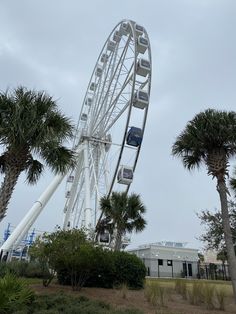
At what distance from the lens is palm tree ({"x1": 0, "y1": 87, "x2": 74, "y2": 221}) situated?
11609mm

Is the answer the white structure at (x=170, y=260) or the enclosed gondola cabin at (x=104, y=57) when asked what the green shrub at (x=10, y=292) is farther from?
the white structure at (x=170, y=260)

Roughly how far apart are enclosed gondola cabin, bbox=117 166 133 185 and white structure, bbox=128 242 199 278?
2174 centimetres

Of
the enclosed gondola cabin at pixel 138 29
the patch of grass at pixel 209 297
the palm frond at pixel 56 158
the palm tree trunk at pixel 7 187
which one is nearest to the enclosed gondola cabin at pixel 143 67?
the enclosed gondola cabin at pixel 138 29

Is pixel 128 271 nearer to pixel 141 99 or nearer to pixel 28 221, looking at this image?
pixel 28 221

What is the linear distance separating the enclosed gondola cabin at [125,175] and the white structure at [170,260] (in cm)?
2174

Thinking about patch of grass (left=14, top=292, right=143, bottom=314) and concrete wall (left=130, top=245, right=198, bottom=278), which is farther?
concrete wall (left=130, top=245, right=198, bottom=278)

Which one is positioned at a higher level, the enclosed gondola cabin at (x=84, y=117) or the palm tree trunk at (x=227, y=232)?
the enclosed gondola cabin at (x=84, y=117)

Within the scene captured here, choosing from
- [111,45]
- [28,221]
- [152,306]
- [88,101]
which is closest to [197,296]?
[152,306]

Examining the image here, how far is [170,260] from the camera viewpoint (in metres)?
50.5

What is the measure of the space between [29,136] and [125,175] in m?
16.1

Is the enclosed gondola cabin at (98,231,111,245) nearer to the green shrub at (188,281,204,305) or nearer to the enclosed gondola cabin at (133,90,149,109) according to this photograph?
the enclosed gondola cabin at (133,90,149,109)

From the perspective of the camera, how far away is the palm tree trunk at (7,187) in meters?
11.3

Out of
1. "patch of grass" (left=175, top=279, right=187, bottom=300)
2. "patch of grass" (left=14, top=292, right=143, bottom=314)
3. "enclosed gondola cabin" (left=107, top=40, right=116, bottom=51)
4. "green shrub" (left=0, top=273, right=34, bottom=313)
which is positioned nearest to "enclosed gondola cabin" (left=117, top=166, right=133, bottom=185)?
"patch of grass" (left=175, top=279, right=187, bottom=300)

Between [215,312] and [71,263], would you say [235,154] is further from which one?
[71,263]
